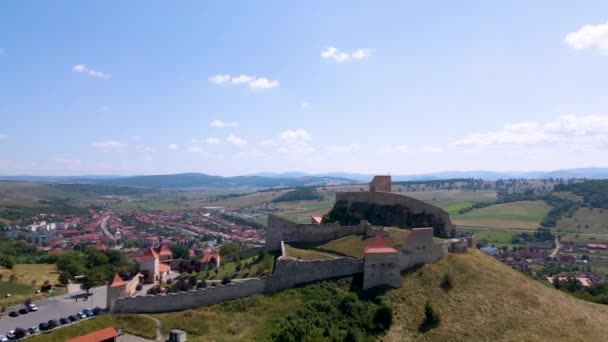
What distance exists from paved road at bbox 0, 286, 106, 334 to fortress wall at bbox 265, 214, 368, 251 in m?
20.5

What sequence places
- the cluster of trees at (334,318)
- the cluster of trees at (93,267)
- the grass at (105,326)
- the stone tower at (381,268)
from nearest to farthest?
1. the cluster of trees at (334,318)
2. the grass at (105,326)
3. the stone tower at (381,268)
4. the cluster of trees at (93,267)

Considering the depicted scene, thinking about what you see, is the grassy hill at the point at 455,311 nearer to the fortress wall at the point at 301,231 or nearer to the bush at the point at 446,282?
the bush at the point at 446,282

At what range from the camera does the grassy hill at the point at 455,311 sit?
38719mm

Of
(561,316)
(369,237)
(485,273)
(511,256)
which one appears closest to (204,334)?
(369,237)

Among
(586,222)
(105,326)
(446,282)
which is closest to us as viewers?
(105,326)

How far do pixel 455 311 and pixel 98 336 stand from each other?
97.9ft

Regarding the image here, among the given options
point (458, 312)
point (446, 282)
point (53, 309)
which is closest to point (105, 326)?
point (53, 309)

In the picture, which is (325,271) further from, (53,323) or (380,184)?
(53,323)

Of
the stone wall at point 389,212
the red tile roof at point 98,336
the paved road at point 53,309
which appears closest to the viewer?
the red tile roof at point 98,336

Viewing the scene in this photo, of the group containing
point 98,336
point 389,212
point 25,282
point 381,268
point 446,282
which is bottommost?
point 25,282

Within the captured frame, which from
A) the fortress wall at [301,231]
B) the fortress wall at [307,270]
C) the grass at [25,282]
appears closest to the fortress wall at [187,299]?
the fortress wall at [307,270]

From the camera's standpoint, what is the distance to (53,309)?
1949 inches

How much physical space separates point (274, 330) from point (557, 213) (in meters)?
161

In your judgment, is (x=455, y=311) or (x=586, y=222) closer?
(x=455, y=311)
